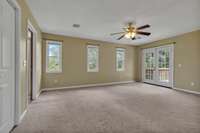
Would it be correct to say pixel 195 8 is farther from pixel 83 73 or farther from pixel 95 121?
pixel 83 73

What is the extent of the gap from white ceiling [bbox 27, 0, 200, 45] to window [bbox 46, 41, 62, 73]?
1.15 metres

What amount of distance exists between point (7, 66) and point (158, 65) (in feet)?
20.8

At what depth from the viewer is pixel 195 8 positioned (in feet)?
9.70

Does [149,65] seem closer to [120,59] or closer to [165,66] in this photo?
[165,66]

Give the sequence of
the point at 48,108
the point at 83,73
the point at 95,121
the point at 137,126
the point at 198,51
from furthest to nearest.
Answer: the point at 83,73 → the point at 198,51 → the point at 48,108 → the point at 95,121 → the point at 137,126

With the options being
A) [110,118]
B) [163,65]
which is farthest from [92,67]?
[110,118]

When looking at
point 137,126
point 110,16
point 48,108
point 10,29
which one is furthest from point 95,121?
point 110,16

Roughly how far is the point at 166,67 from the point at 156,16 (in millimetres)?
3396

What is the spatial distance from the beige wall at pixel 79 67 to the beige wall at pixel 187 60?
2694mm

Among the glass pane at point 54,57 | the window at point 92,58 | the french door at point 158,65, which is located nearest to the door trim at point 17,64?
the glass pane at point 54,57

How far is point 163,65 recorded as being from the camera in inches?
243

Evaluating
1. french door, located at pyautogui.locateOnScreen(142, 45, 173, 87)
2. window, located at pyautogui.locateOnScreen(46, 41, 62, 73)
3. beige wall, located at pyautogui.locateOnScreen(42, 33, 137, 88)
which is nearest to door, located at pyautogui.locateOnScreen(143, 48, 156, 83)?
french door, located at pyautogui.locateOnScreen(142, 45, 173, 87)

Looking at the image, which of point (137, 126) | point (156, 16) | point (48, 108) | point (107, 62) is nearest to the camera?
point (137, 126)

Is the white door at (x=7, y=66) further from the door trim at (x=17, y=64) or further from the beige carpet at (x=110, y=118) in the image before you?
the beige carpet at (x=110, y=118)
